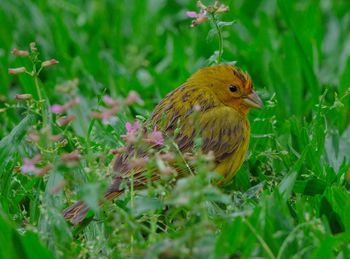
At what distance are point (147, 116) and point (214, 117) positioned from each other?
1.11ft

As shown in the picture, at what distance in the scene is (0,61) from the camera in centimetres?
622

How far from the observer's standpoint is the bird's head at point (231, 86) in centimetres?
481

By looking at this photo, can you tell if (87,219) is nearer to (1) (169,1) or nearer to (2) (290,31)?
(2) (290,31)

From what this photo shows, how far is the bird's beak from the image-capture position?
15.8 ft

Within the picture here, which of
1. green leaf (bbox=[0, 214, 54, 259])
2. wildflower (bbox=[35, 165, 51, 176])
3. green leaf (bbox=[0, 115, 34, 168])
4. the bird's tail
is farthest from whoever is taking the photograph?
green leaf (bbox=[0, 115, 34, 168])

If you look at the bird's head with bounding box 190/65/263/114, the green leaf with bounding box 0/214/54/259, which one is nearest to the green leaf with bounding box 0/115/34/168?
the green leaf with bounding box 0/214/54/259

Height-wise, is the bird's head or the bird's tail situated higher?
the bird's head

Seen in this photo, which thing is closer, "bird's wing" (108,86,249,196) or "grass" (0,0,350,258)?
"grass" (0,0,350,258)

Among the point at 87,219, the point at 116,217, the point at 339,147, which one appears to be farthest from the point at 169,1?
the point at 116,217

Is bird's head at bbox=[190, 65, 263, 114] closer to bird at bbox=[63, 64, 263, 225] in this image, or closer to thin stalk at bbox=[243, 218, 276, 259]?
bird at bbox=[63, 64, 263, 225]

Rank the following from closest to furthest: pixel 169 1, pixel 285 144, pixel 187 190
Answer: pixel 187 190, pixel 285 144, pixel 169 1

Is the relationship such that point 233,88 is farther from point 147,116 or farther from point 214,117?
Result: point 147,116

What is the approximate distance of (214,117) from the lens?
4672 mm

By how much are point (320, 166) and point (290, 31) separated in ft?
5.74
